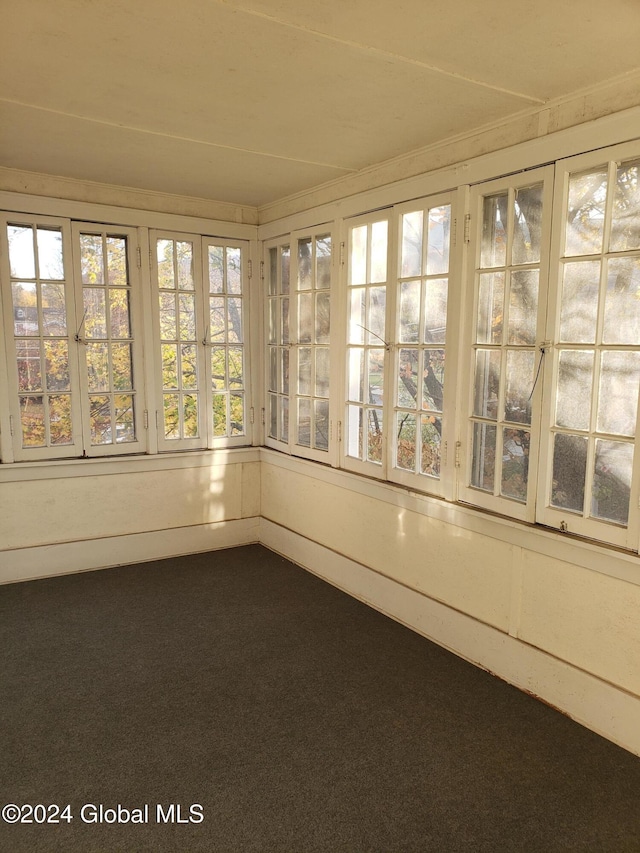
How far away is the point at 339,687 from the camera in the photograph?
291 centimetres

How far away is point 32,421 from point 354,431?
224 centimetres

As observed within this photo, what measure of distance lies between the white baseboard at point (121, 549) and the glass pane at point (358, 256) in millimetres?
2274

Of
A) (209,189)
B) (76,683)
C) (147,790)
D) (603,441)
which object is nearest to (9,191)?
(209,189)

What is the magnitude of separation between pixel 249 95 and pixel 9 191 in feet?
7.17

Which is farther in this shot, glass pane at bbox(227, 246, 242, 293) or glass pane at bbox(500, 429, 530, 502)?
glass pane at bbox(227, 246, 242, 293)

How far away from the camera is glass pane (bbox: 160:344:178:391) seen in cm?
453

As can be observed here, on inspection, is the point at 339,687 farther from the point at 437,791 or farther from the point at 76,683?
the point at 76,683

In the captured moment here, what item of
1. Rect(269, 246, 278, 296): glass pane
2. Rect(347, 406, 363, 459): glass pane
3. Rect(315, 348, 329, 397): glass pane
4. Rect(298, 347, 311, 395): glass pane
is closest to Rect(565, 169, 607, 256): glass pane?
Rect(347, 406, 363, 459): glass pane

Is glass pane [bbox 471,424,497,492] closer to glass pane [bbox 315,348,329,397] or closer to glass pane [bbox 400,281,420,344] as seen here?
glass pane [bbox 400,281,420,344]

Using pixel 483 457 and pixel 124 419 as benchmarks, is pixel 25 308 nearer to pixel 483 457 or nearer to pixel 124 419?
pixel 124 419

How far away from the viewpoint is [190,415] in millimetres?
4707

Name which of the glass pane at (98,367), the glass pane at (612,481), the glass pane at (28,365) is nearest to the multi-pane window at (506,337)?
the glass pane at (612,481)

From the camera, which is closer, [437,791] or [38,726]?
[437,791]

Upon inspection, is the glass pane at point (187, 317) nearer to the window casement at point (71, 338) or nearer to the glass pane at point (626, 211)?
the window casement at point (71, 338)
